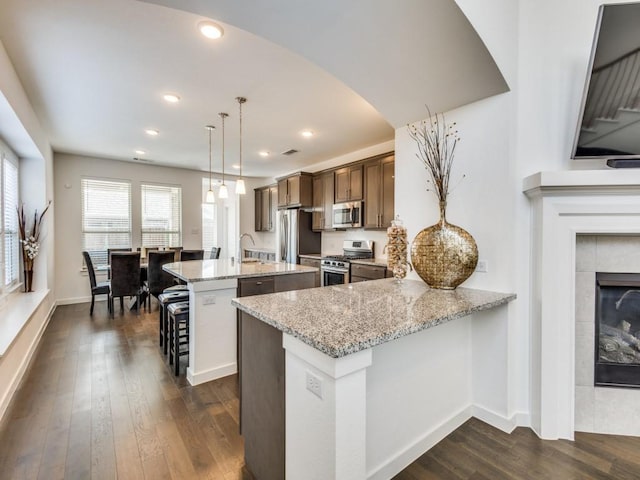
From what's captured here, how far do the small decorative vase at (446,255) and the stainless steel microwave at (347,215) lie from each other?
2.52 metres

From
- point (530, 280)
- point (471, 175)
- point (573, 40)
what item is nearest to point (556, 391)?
point (530, 280)

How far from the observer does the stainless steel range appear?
15.1 feet

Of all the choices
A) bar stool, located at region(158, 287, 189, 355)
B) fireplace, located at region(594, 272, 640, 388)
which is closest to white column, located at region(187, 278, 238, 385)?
bar stool, located at region(158, 287, 189, 355)

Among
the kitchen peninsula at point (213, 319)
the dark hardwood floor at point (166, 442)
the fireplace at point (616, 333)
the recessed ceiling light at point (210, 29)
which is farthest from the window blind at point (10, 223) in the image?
the fireplace at point (616, 333)

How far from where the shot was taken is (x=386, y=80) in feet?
7.05

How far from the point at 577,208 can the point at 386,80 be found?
4.89ft

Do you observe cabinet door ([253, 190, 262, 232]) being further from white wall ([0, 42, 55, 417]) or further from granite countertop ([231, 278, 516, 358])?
granite countertop ([231, 278, 516, 358])

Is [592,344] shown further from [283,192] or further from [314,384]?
[283,192]

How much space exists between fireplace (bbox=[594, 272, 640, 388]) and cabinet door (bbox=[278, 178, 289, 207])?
5.03m

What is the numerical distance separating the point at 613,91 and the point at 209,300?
3205mm

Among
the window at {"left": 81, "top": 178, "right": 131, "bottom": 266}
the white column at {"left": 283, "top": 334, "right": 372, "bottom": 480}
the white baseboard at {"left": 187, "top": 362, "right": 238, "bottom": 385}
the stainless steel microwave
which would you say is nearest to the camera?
the white column at {"left": 283, "top": 334, "right": 372, "bottom": 480}

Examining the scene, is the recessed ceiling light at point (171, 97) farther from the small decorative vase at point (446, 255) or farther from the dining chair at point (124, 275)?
the small decorative vase at point (446, 255)

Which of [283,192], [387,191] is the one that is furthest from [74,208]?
[387,191]

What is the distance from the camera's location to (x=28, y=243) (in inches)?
155
